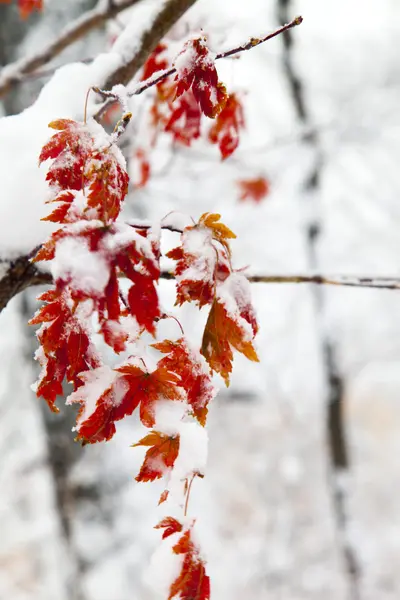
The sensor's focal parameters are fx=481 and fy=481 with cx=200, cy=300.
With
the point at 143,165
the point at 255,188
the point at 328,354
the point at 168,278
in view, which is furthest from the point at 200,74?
the point at 328,354

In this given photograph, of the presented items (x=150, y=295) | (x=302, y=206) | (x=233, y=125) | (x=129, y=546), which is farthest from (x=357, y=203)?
(x=150, y=295)

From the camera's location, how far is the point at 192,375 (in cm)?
83

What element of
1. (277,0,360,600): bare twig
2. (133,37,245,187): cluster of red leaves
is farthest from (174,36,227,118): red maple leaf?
(277,0,360,600): bare twig

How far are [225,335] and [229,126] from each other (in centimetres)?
86

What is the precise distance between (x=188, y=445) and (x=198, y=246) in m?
0.35

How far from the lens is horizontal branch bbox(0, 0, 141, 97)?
1620 millimetres

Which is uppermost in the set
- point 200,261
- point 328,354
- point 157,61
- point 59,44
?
point 328,354

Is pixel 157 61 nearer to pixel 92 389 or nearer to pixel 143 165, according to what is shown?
pixel 143 165

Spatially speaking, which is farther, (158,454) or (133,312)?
(158,454)

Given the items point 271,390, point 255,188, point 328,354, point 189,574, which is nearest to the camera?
point 189,574

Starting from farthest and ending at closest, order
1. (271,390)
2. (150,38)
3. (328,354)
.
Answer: (271,390), (328,354), (150,38)

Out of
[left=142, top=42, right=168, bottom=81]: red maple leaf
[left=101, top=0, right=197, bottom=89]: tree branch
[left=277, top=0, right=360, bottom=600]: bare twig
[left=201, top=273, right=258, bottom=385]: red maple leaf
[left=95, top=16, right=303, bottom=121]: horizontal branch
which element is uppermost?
[left=277, top=0, right=360, bottom=600]: bare twig

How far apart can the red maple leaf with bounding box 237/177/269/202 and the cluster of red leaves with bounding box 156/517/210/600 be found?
3.69 metres

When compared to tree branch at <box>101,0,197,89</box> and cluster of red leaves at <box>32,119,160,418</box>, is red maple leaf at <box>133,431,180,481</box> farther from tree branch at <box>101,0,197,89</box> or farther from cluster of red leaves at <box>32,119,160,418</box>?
tree branch at <box>101,0,197,89</box>
